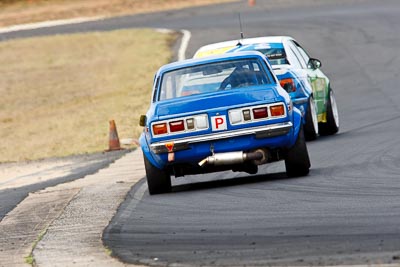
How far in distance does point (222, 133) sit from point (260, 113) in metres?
0.41

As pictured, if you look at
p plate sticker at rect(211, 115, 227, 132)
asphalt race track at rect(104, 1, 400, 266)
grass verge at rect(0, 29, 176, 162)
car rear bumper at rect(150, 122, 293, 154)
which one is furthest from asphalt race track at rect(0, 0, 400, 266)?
grass verge at rect(0, 29, 176, 162)

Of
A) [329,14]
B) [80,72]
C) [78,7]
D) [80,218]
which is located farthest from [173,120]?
[78,7]

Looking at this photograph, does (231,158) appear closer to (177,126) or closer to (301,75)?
(177,126)

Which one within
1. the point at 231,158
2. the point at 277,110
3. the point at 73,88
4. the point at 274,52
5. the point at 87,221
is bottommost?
the point at 73,88

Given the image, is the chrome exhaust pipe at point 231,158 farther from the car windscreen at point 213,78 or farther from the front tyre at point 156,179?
the car windscreen at point 213,78

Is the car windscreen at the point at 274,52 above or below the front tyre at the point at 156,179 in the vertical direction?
below

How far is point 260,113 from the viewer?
1238cm

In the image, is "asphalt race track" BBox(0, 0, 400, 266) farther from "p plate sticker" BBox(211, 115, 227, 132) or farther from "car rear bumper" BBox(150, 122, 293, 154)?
"p plate sticker" BBox(211, 115, 227, 132)

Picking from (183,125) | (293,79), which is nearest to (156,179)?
(183,125)

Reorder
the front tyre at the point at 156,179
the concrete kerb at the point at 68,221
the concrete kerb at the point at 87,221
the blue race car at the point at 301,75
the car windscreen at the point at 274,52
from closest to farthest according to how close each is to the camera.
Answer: the concrete kerb at the point at 87,221 → the concrete kerb at the point at 68,221 → the front tyre at the point at 156,179 → the blue race car at the point at 301,75 → the car windscreen at the point at 274,52

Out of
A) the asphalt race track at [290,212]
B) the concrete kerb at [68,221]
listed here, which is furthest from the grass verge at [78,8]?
the concrete kerb at [68,221]

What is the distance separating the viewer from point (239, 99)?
12.5 metres

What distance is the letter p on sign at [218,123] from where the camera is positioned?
12.4 metres

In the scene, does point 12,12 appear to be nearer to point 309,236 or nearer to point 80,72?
point 80,72
